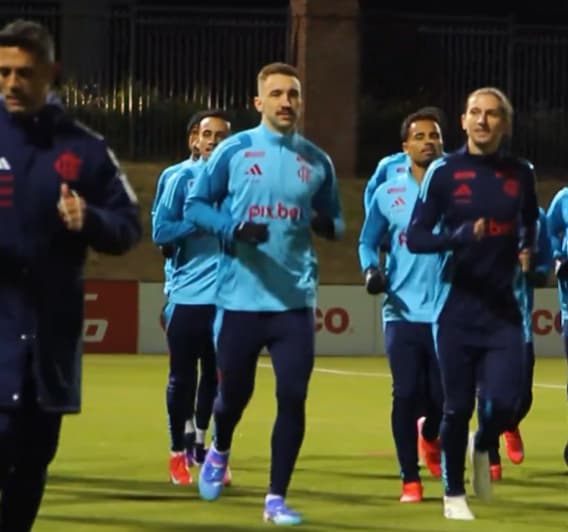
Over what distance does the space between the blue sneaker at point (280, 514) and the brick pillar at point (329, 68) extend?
21.8 meters

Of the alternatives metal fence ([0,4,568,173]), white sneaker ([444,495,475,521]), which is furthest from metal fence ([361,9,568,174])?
white sneaker ([444,495,475,521])

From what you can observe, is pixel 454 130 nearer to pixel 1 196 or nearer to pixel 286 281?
pixel 286 281

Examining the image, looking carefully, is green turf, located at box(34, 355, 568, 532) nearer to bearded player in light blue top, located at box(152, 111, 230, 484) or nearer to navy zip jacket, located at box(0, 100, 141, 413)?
bearded player in light blue top, located at box(152, 111, 230, 484)

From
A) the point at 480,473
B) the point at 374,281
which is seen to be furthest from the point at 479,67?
the point at 480,473

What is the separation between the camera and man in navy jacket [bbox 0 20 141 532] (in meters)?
7.25

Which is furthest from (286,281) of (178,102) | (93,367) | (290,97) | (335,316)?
(178,102)

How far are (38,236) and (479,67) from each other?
2588 cm

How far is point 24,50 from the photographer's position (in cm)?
721

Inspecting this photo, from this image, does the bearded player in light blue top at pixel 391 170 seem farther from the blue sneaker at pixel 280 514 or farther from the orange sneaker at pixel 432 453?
the blue sneaker at pixel 280 514

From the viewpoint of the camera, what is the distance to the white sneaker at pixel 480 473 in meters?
10.4

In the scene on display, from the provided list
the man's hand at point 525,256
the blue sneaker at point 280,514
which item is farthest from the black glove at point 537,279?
the blue sneaker at point 280,514

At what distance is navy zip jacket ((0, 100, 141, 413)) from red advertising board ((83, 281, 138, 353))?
17730mm

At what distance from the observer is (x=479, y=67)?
107ft

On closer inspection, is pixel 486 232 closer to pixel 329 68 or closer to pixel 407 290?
pixel 407 290
